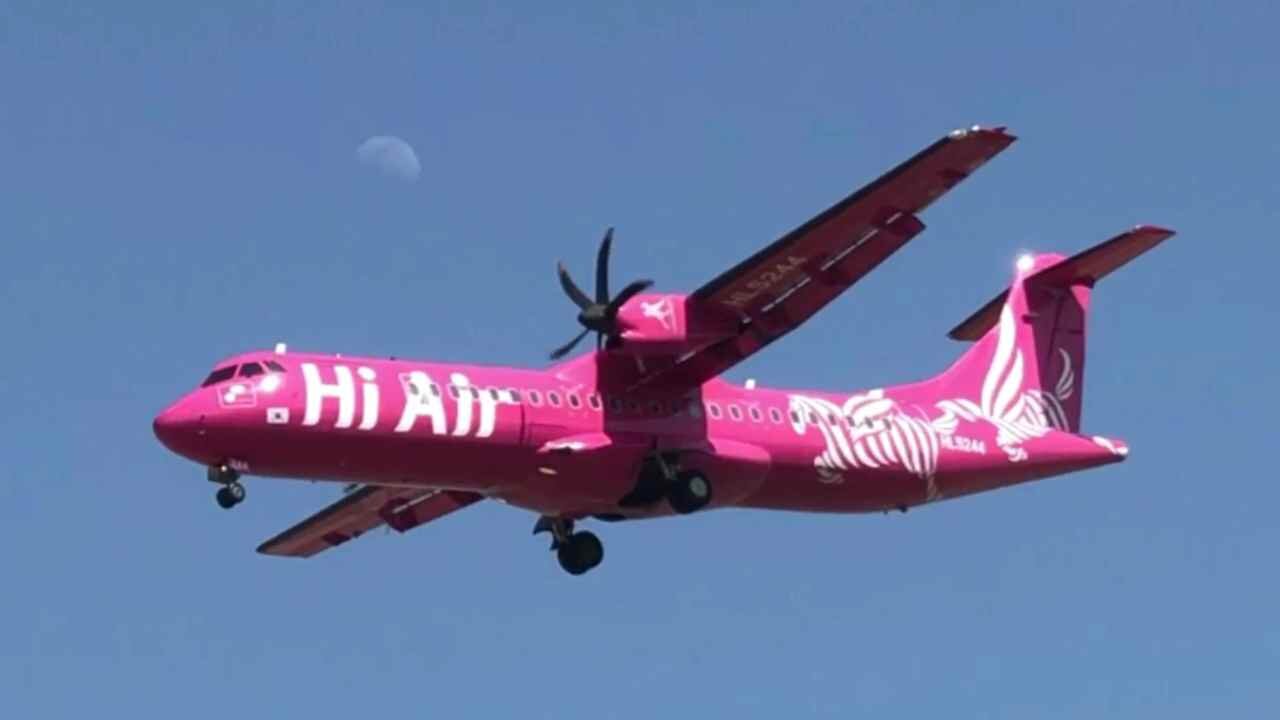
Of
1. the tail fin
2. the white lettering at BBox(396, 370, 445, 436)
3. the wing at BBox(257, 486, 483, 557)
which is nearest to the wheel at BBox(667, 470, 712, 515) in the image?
the white lettering at BBox(396, 370, 445, 436)

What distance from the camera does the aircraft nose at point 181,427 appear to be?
25531mm

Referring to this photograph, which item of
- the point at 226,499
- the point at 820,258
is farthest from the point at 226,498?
the point at 820,258

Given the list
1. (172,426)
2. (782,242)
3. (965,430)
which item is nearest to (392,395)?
(172,426)

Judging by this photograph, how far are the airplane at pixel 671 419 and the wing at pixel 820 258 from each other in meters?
0.02

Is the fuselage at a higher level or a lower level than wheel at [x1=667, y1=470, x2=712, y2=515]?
higher

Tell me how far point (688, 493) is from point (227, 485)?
17.8ft

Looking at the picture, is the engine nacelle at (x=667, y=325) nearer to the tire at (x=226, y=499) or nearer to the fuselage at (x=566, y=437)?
the fuselage at (x=566, y=437)

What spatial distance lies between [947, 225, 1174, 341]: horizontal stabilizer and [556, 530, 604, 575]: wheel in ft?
20.7

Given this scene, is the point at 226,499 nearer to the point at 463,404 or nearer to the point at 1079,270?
the point at 463,404

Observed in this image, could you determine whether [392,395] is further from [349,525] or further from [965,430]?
[965,430]

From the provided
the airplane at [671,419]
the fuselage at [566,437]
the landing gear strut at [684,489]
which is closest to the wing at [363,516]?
the airplane at [671,419]

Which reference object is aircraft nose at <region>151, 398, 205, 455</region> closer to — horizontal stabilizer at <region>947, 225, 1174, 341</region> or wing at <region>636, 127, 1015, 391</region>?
wing at <region>636, 127, 1015, 391</region>

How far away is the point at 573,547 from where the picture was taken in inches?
1163

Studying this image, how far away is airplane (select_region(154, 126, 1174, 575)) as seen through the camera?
26.0 m
